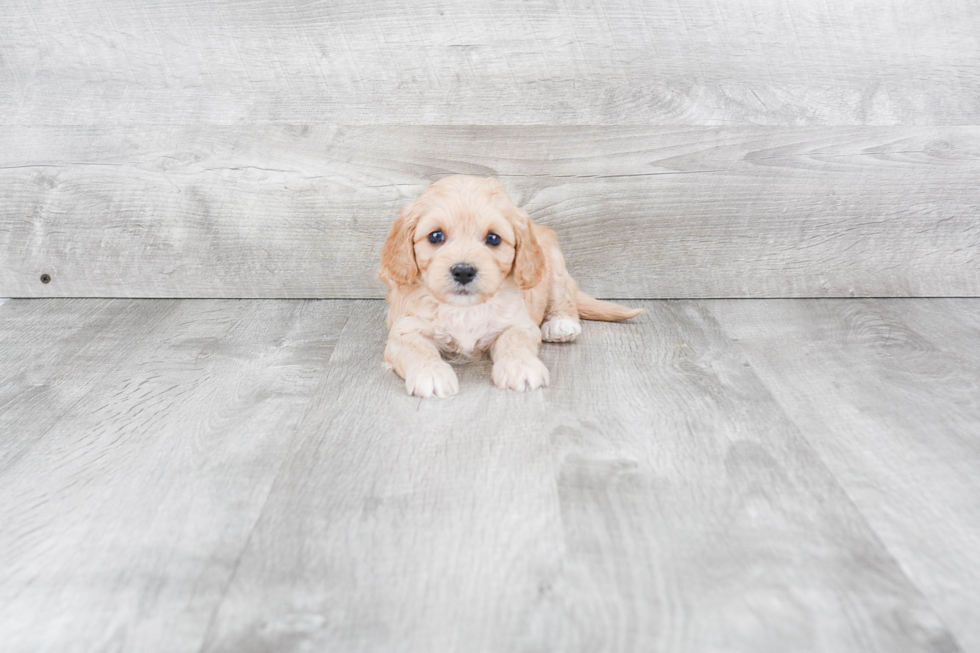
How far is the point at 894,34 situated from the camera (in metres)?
2.44

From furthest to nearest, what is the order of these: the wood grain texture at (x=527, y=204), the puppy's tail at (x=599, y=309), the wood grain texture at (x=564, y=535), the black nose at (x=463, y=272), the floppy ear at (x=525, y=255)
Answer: the wood grain texture at (x=527, y=204) → the puppy's tail at (x=599, y=309) → the floppy ear at (x=525, y=255) → the black nose at (x=463, y=272) → the wood grain texture at (x=564, y=535)

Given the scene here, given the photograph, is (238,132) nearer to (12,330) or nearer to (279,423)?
(12,330)

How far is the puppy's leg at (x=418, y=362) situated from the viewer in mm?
1843

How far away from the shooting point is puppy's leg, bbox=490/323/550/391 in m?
1.88

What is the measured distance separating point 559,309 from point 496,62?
792mm

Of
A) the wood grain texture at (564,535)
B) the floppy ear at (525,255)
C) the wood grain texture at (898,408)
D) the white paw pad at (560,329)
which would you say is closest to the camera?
the wood grain texture at (564,535)

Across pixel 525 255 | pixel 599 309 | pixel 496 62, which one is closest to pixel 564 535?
pixel 525 255

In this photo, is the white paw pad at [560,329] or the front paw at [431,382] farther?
the white paw pad at [560,329]

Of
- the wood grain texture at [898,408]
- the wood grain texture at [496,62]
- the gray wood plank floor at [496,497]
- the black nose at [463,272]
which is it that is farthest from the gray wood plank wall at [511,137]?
the black nose at [463,272]

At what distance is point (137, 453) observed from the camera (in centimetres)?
162

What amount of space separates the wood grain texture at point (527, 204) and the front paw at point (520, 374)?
→ 79 centimetres

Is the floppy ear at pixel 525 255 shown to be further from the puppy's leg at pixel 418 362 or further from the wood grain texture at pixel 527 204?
the wood grain texture at pixel 527 204

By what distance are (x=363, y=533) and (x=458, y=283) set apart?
69 centimetres

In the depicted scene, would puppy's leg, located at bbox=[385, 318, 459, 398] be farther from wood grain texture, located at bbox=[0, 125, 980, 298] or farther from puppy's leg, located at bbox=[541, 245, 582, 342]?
wood grain texture, located at bbox=[0, 125, 980, 298]
